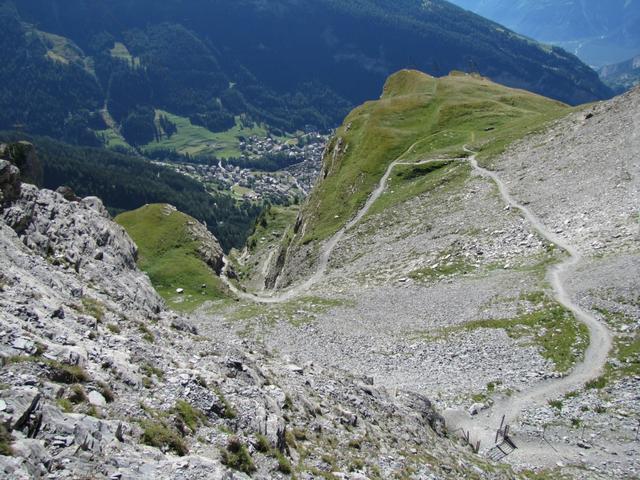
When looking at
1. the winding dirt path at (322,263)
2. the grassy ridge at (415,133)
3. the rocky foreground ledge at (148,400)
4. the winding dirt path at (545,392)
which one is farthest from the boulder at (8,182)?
the grassy ridge at (415,133)

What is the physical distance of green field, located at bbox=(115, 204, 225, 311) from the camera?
7062 centimetres

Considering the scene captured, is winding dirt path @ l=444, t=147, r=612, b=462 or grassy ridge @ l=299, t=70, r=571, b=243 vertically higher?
grassy ridge @ l=299, t=70, r=571, b=243

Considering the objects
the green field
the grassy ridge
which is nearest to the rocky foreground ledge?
the green field

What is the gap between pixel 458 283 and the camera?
51281 millimetres

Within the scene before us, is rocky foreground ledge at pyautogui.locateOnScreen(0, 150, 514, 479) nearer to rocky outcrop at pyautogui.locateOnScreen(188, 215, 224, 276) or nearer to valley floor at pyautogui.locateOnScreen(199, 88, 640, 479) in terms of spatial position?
valley floor at pyautogui.locateOnScreen(199, 88, 640, 479)

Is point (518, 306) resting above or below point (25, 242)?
above

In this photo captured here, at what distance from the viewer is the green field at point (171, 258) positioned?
7062 centimetres

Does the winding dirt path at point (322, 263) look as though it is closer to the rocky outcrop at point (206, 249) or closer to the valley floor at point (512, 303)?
the valley floor at point (512, 303)

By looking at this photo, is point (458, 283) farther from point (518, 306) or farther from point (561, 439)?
point (561, 439)

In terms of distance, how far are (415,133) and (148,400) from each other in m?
105

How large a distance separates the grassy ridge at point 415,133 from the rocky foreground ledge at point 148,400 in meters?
58.2

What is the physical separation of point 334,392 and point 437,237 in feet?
134

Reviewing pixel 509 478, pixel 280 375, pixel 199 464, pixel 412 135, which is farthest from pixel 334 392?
pixel 412 135

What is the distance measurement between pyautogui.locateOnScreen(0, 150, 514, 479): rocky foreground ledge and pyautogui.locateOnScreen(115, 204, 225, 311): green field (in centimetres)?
3736
